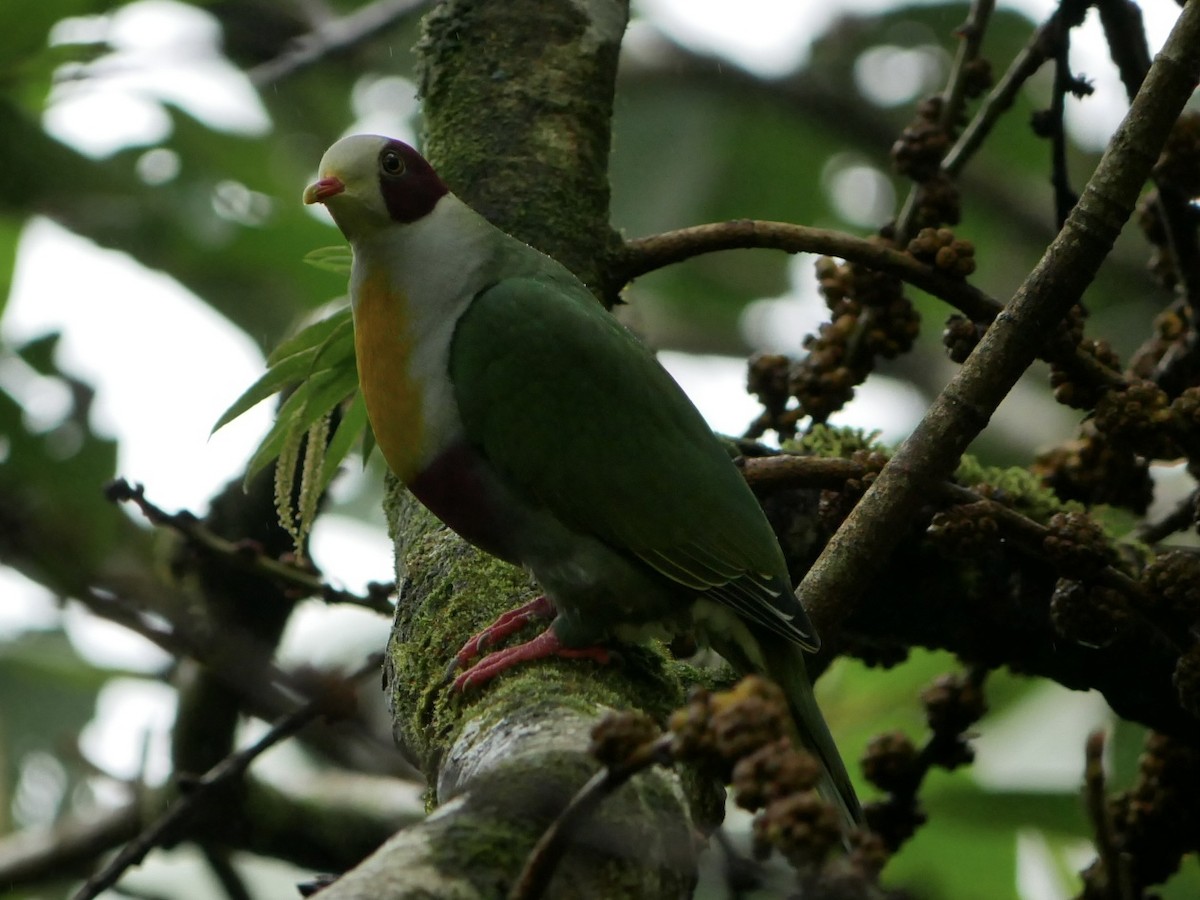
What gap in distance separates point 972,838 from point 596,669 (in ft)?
9.65

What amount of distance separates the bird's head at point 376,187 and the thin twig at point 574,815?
6.35ft

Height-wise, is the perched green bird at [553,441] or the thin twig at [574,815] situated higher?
the perched green bird at [553,441]

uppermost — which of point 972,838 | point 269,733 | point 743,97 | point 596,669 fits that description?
point 743,97

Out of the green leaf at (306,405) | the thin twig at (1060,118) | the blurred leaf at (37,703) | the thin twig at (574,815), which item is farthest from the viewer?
the blurred leaf at (37,703)

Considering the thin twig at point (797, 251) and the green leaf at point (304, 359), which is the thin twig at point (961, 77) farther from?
the green leaf at point (304, 359)

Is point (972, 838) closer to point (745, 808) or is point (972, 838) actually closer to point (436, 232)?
point (436, 232)

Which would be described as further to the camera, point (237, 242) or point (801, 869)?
point (237, 242)

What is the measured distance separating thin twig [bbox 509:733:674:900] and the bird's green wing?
1.43 m

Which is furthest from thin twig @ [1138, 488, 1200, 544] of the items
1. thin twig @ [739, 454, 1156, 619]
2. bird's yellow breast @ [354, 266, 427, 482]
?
bird's yellow breast @ [354, 266, 427, 482]

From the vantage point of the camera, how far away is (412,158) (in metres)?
3.27

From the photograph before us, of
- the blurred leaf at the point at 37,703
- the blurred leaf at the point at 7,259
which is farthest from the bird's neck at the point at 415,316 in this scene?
the blurred leaf at the point at 37,703

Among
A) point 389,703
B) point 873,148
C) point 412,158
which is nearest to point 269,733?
point 389,703

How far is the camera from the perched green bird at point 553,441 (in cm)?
293

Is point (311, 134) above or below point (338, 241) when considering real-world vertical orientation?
above
